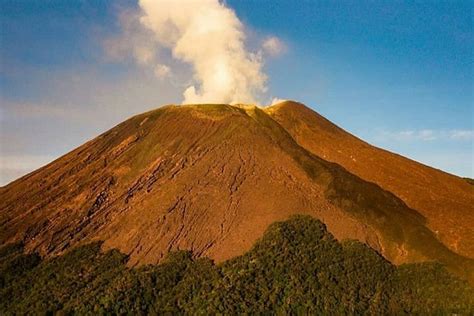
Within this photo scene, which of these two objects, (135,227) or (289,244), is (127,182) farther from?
(289,244)

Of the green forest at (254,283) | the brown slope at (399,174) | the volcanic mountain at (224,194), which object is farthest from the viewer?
the brown slope at (399,174)

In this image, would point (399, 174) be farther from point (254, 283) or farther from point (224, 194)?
point (254, 283)

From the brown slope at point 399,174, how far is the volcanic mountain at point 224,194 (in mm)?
167

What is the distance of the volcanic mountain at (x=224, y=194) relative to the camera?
4325 centimetres

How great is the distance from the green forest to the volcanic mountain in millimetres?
1618

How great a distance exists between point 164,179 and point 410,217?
24.0 meters

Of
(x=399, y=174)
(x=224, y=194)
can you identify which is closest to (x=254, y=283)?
(x=224, y=194)

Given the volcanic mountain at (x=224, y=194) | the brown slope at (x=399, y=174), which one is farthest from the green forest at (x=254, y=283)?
the brown slope at (x=399, y=174)

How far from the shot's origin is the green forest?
3616 cm

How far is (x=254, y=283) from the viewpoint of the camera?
37.8 meters

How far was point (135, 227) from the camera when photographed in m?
45.0

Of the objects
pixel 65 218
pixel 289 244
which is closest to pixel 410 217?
pixel 289 244

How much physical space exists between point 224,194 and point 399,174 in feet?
63.1

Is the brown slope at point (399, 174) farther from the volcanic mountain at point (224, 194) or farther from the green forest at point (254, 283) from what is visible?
the green forest at point (254, 283)
